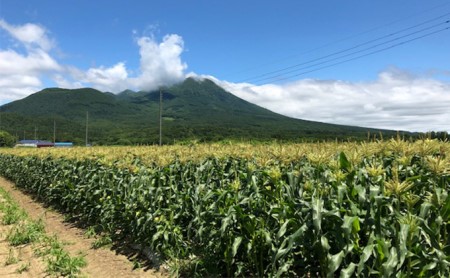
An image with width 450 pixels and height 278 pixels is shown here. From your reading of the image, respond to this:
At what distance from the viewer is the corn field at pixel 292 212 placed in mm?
3395

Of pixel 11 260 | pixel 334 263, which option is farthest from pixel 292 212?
pixel 11 260

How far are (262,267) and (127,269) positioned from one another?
279 cm

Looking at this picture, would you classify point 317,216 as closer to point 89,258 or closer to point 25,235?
point 89,258

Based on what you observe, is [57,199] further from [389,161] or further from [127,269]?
[389,161]

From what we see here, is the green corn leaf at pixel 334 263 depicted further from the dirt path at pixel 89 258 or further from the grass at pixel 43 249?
the grass at pixel 43 249

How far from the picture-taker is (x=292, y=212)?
→ 4.14 meters

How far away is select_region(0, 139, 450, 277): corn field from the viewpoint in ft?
11.1

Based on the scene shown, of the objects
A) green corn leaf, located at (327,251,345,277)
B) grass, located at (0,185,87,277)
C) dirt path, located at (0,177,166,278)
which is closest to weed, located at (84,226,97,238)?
dirt path, located at (0,177,166,278)

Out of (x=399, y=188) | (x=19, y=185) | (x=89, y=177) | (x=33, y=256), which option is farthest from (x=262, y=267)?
(x=19, y=185)

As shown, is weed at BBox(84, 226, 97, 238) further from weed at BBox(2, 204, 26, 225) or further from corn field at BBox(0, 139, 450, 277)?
weed at BBox(2, 204, 26, 225)

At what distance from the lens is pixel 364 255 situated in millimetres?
3191

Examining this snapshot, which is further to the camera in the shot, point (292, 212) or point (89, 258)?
point (89, 258)

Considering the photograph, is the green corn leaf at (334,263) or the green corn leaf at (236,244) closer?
the green corn leaf at (334,263)

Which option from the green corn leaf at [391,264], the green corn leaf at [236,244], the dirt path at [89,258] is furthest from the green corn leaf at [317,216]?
the dirt path at [89,258]
